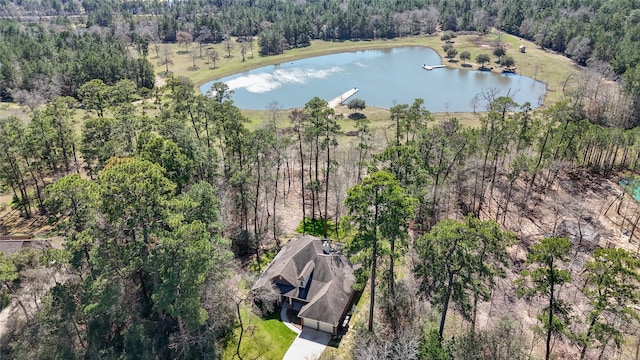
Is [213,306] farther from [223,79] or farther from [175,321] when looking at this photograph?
[223,79]

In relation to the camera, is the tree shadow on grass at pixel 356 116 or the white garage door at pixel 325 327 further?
the tree shadow on grass at pixel 356 116

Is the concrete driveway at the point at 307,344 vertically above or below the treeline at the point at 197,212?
below

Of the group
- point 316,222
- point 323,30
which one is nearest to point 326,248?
point 316,222

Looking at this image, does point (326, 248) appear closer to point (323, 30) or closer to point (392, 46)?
point (392, 46)

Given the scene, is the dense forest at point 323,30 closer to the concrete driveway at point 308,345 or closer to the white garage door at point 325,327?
the white garage door at point 325,327

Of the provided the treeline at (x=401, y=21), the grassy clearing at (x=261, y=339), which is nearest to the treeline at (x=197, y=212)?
the grassy clearing at (x=261, y=339)

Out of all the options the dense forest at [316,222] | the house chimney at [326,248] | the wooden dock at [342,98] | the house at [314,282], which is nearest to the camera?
the dense forest at [316,222]

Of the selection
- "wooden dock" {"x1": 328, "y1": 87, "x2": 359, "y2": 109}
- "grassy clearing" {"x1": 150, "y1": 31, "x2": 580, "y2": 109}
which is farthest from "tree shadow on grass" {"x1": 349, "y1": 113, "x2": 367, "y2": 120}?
"grassy clearing" {"x1": 150, "y1": 31, "x2": 580, "y2": 109}
